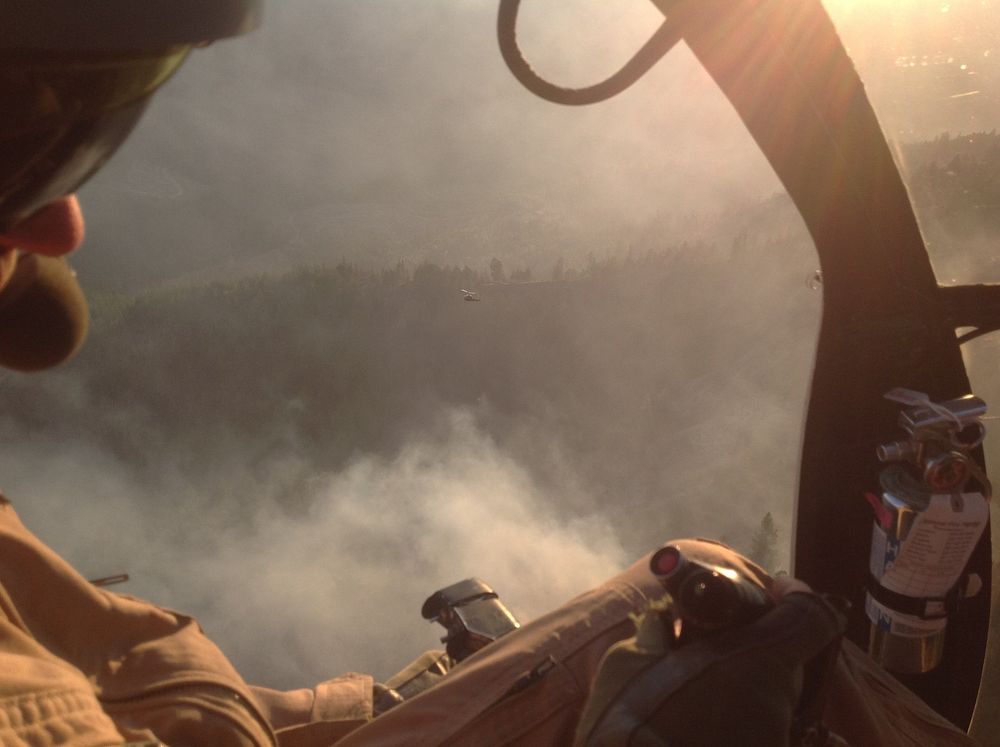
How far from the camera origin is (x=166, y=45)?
0.66 m

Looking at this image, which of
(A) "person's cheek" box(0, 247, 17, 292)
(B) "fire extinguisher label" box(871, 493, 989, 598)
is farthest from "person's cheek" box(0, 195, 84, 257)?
(B) "fire extinguisher label" box(871, 493, 989, 598)

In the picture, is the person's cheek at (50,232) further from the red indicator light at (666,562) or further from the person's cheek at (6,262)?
the red indicator light at (666,562)

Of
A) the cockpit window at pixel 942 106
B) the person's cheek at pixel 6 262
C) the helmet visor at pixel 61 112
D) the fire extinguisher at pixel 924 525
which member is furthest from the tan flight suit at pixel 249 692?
the cockpit window at pixel 942 106

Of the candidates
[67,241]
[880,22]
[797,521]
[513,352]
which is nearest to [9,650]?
[67,241]

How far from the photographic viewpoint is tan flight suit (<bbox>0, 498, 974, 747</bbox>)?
0.88 metres

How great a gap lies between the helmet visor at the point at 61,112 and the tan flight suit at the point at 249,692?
0.47 metres

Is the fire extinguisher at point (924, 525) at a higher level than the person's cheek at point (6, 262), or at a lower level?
lower

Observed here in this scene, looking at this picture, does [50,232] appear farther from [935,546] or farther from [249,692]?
[935,546]

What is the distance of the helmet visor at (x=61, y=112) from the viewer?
601 mm

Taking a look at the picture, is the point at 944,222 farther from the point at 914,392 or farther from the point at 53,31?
the point at 53,31

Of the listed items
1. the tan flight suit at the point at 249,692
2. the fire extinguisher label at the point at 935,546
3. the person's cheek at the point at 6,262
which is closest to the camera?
the person's cheek at the point at 6,262

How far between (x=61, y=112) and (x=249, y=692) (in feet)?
2.34

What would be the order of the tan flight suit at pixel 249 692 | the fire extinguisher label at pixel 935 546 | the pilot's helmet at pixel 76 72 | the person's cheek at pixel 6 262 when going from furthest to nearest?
1. the fire extinguisher label at pixel 935 546
2. the tan flight suit at pixel 249 692
3. the person's cheek at pixel 6 262
4. the pilot's helmet at pixel 76 72

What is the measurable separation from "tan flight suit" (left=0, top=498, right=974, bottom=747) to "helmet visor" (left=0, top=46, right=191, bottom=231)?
47cm
